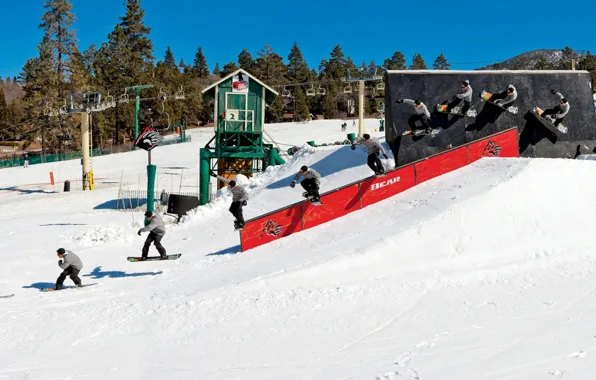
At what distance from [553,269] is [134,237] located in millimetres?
12429

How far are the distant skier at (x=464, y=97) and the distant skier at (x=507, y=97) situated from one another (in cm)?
107

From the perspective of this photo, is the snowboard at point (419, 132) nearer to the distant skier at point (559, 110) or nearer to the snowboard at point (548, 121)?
the snowboard at point (548, 121)

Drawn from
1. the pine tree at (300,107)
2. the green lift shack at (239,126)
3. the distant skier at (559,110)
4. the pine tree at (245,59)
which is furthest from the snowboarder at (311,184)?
the pine tree at (245,59)

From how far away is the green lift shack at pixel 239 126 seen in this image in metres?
28.2

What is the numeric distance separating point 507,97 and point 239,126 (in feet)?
49.0

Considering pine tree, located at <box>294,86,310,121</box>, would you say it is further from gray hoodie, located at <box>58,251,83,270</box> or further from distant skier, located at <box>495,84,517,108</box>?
gray hoodie, located at <box>58,251,83,270</box>

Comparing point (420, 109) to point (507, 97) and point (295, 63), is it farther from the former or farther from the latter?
point (295, 63)

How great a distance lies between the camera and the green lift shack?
28203 mm

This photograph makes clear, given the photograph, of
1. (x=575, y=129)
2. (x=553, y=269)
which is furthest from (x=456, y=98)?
(x=553, y=269)

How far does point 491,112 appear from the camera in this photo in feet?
63.7

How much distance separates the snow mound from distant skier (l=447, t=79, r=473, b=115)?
12.1m

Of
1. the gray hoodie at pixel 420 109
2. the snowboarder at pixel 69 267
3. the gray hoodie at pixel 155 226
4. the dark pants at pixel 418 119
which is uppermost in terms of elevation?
the gray hoodie at pixel 420 109

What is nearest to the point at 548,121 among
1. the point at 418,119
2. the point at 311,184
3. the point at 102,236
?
the point at 418,119

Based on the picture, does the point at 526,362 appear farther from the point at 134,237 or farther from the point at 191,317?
the point at 134,237
